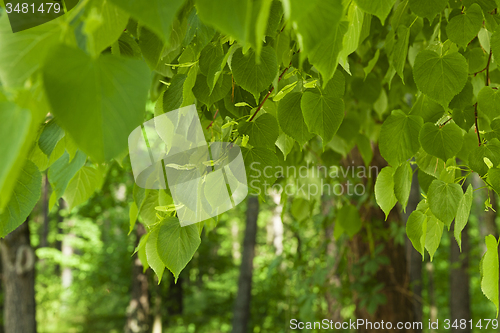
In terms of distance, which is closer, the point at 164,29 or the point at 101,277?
the point at 164,29

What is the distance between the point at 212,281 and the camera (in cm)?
906

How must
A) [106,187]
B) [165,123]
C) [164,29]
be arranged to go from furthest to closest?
1. [106,187]
2. [165,123]
3. [164,29]

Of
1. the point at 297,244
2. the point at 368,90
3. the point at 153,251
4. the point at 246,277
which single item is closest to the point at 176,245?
the point at 153,251

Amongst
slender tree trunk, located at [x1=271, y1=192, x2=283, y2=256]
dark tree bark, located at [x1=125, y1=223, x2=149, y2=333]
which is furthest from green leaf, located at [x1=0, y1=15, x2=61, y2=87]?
dark tree bark, located at [x1=125, y1=223, x2=149, y2=333]

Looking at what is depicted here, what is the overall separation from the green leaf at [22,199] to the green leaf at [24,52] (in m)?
0.23

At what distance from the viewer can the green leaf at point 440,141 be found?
1.99ft

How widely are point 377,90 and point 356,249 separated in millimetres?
1298

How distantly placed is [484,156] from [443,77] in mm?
137

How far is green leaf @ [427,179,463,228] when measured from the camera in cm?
59

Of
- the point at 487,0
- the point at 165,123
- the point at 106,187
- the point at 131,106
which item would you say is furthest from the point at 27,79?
the point at 106,187

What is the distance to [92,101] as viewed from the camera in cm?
26

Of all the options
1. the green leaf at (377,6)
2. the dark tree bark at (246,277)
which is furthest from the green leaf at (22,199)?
the dark tree bark at (246,277)

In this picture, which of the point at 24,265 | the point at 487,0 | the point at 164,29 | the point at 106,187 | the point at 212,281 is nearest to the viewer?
the point at 164,29

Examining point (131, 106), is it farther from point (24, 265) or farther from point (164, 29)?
point (24, 265)
